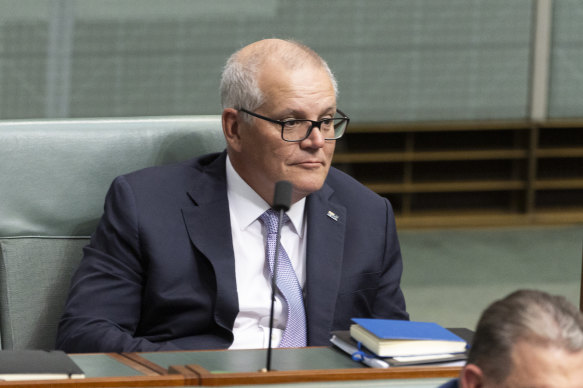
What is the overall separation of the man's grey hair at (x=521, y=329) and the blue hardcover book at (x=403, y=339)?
1.80 feet

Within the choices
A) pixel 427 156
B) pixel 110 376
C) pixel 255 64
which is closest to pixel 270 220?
pixel 255 64

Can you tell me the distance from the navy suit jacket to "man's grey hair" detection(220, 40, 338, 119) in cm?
18

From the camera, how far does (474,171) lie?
554 cm

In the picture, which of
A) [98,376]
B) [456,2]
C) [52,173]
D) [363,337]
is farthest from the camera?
[456,2]

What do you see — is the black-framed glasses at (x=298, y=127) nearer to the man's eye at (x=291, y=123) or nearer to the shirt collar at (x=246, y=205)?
the man's eye at (x=291, y=123)

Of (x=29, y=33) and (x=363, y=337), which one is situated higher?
(x=29, y=33)

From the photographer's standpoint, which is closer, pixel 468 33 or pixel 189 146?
pixel 189 146

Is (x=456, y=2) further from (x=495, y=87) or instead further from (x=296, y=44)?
(x=296, y=44)

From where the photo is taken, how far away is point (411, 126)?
491 cm

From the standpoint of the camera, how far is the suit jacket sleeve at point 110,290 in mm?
1960

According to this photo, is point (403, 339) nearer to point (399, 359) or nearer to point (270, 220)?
point (399, 359)

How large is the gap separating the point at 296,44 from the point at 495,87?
2818 millimetres

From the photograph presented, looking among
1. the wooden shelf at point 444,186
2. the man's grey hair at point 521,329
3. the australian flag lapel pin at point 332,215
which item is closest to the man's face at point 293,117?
the australian flag lapel pin at point 332,215

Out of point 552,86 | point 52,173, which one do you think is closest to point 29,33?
point 52,173
